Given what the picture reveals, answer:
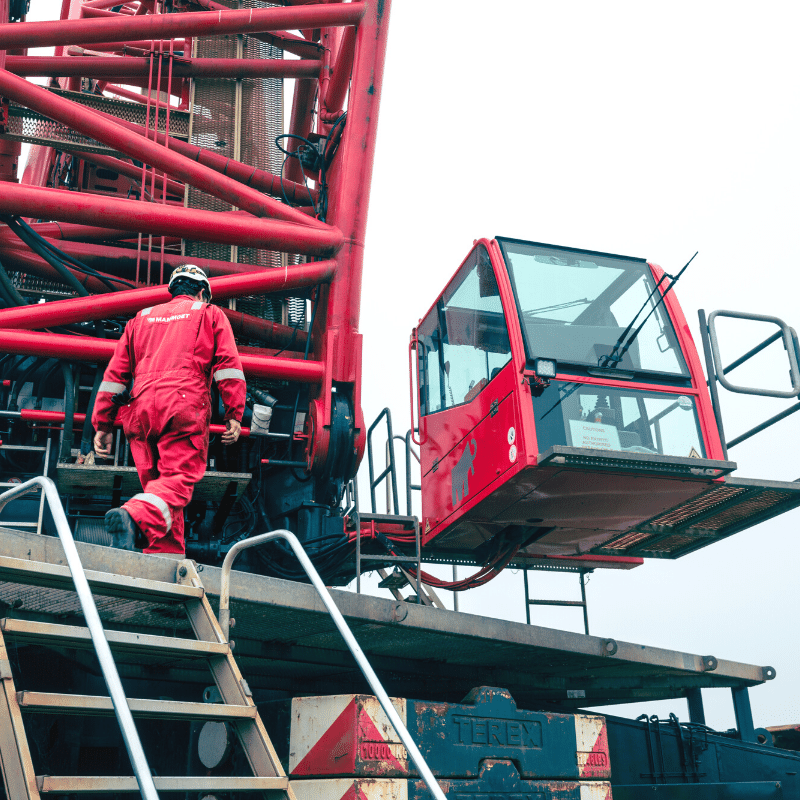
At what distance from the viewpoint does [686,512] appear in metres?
6.14

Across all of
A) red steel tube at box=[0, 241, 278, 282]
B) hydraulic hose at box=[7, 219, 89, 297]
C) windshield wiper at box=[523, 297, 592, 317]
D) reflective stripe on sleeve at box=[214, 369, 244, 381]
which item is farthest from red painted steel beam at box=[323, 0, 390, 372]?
reflective stripe on sleeve at box=[214, 369, 244, 381]

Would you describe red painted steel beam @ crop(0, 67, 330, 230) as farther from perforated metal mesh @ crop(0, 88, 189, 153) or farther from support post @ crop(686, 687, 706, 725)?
support post @ crop(686, 687, 706, 725)

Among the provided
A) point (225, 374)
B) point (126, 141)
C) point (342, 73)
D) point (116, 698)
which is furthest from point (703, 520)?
point (126, 141)

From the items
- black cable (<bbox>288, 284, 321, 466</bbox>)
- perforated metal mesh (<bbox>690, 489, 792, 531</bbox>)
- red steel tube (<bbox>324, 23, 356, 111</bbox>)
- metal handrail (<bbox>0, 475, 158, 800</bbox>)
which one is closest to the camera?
metal handrail (<bbox>0, 475, 158, 800</bbox>)

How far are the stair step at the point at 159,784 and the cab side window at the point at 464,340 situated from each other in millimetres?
3438

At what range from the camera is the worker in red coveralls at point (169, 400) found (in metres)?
4.36

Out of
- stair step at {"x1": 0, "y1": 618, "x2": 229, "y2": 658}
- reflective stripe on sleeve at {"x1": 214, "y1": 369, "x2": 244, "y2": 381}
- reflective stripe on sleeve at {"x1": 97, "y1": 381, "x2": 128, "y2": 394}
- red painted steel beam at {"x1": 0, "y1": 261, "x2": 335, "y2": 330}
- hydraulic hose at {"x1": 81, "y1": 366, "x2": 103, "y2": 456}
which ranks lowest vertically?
stair step at {"x1": 0, "y1": 618, "x2": 229, "y2": 658}

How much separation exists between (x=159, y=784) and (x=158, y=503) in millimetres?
1783

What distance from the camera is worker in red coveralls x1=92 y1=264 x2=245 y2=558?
171 inches

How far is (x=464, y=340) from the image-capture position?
6.60 meters

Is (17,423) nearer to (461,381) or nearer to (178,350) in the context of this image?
(178,350)

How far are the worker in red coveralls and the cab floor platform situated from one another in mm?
541

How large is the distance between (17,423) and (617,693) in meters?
5.14

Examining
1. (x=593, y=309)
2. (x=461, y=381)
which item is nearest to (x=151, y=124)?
(x=461, y=381)
